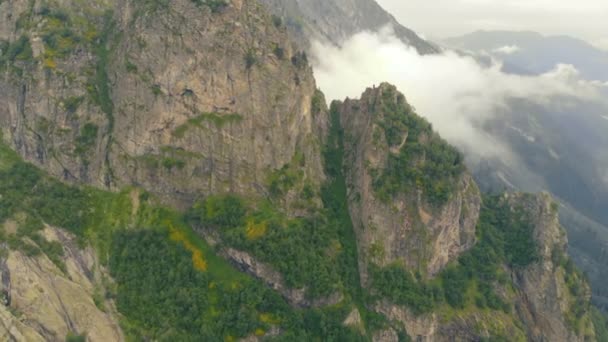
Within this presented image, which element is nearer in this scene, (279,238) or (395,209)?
(279,238)

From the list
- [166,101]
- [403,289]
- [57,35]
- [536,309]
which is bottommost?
[403,289]

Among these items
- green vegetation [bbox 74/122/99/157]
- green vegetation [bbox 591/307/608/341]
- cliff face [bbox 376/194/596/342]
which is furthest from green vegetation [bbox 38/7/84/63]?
green vegetation [bbox 591/307/608/341]

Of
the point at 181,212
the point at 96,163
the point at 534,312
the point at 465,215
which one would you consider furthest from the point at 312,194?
the point at 534,312

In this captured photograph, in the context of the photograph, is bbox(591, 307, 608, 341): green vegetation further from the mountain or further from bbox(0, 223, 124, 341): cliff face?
bbox(0, 223, 124, 341): cliff face

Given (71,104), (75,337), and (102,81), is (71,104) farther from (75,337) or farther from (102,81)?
(75,337)

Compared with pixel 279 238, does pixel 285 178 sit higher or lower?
higher

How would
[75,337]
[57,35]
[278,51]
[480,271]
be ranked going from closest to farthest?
1. [75,337]
2. [278,51]
3. [57,35]
4. [480,271]

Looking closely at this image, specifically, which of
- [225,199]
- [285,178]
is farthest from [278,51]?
[225,199]
